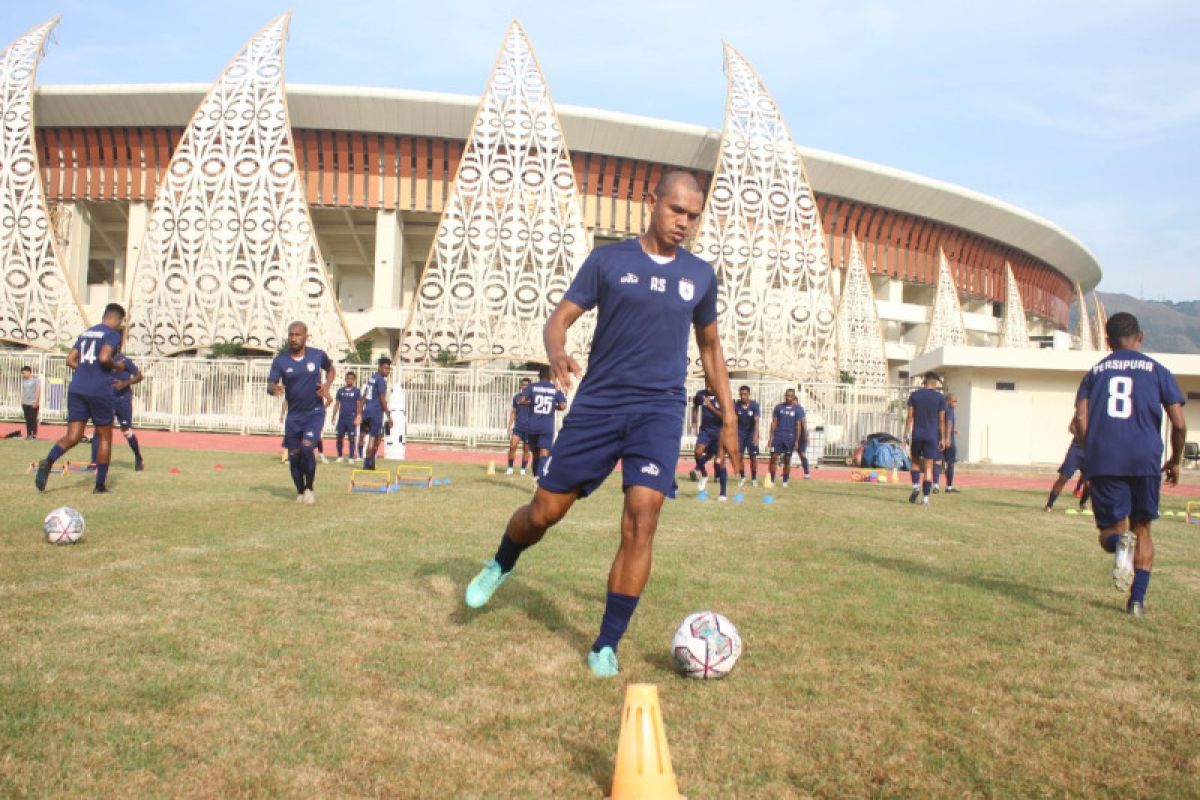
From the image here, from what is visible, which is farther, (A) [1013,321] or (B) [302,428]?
(A) [1013,321]

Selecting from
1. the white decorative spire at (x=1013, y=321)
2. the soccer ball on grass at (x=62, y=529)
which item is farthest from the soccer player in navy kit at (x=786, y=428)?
the white decorative spire at (x=1013, y=321)

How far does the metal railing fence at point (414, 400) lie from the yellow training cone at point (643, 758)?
80.0ft

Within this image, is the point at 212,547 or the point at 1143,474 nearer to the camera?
the point at 1143,474

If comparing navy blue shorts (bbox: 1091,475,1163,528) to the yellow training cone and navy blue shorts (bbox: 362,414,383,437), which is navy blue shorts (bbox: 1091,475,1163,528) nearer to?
the yellow training cone

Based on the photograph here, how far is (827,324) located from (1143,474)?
29.0 m

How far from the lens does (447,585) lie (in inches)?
228

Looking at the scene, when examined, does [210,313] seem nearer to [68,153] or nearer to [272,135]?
[272,135]

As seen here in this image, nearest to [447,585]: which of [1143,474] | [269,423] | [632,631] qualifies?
[632,631]

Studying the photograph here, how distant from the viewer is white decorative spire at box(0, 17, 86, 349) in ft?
113

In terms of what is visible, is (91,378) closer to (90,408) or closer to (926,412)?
(90,408)

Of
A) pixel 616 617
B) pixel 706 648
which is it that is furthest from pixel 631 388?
pixel 706 648

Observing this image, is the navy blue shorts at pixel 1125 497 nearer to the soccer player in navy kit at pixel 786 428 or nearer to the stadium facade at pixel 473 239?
the soccer player in navy kit at pixel 786 428

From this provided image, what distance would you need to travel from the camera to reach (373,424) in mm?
17250

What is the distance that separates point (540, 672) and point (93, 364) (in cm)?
830
